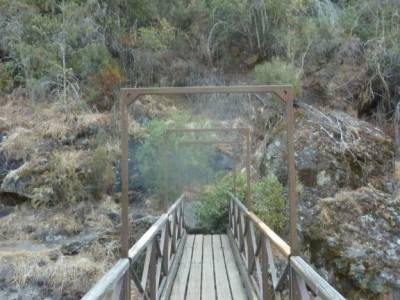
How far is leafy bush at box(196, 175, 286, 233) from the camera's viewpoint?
8.47 metres

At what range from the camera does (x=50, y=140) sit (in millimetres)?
11727

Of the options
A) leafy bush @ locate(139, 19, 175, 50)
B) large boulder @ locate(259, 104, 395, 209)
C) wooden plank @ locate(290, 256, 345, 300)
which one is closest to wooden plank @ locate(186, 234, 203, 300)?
Result: wooden plank @ locate(290, 256, 345, 300)

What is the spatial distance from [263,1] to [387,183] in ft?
20.9

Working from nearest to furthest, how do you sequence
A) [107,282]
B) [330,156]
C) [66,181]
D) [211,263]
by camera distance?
1. [107,282]
2. [211,263]
3. [330,156]
4. [66,181]

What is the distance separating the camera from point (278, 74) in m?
11.6

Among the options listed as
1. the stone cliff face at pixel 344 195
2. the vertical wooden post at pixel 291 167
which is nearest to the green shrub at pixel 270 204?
the stone cliff face at pixel 344 195

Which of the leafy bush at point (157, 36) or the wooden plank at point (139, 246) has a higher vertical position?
the leafy bush at point (157, 36)

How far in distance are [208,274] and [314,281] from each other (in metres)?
3.65

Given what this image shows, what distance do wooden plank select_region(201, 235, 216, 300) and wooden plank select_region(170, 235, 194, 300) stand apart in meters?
0.22

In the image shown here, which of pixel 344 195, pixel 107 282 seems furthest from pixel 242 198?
pixel 107 282

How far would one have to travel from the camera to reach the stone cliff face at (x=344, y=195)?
7.41 m

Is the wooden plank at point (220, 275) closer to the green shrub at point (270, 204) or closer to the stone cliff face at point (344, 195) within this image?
the green shrub at point (270, 204)

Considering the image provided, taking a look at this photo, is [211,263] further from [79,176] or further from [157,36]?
[157,36]

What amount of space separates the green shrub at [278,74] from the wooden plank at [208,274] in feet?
17.2
